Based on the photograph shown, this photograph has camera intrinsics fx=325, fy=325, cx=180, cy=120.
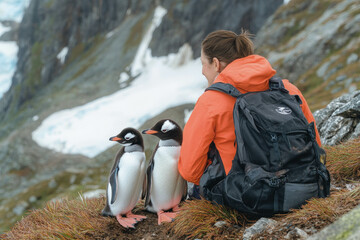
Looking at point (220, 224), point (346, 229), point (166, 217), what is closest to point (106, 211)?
point (166, 217)

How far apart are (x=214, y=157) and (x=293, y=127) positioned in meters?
1.12

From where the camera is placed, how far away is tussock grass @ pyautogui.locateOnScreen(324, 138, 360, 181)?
207 inches

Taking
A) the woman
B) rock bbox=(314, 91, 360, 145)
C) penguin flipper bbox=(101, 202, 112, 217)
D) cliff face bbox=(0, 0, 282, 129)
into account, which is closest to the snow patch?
cliff face bbox=(0, 0, 282, 129)

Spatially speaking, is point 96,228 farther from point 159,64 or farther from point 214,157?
point 159,64

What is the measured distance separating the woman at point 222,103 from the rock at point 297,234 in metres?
1.03

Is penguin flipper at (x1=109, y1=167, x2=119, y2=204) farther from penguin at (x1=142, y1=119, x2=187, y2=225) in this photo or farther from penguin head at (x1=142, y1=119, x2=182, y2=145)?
penguin head at (x1=142, y1=119, x2=182, y2=145)

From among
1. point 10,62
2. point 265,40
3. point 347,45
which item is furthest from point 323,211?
point 10,62

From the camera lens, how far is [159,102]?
30.7 m

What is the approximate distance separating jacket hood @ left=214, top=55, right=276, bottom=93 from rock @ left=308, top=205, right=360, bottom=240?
196 centimetres

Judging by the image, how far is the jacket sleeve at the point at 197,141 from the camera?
3.97m

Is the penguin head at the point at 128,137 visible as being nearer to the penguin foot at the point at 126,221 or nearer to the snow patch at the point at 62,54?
the penguin foot at the point at 126,221

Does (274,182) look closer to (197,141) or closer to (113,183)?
(197,141)

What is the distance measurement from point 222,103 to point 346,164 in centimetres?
280

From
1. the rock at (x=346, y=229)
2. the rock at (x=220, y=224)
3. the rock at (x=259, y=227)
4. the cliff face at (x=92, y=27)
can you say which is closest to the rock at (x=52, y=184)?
the rock at (x=220, y=224)
